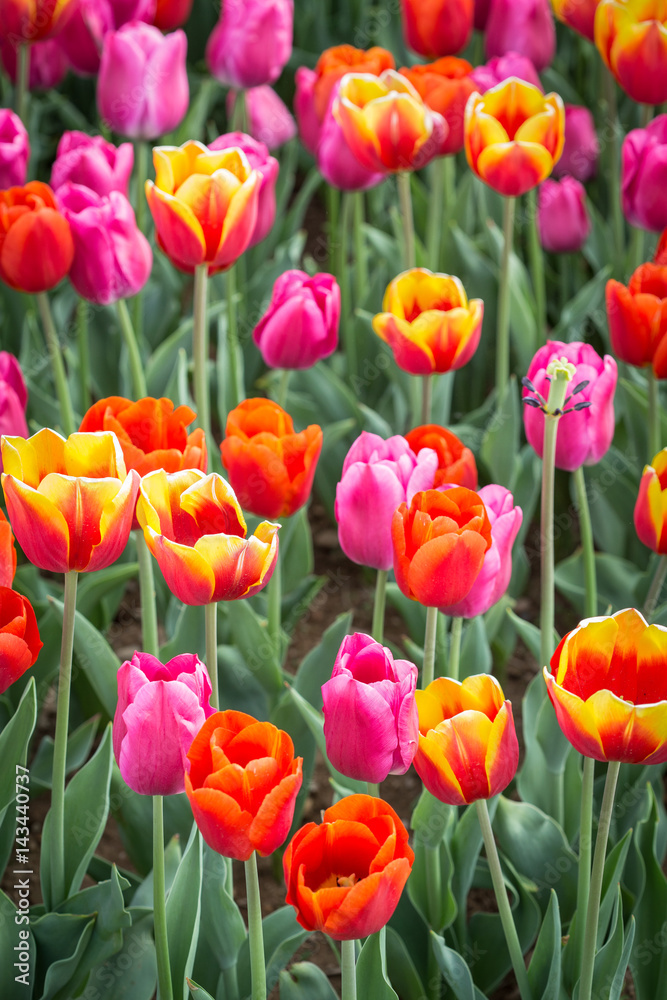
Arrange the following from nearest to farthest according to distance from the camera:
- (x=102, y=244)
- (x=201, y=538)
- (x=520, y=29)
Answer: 1. (x=201, y=538)
2. (x=102, y=244)
3. (x=520, y=29)

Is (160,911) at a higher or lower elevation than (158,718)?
lower

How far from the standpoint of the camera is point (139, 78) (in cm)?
185

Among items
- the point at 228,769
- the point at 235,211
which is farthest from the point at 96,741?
the point at 228,769

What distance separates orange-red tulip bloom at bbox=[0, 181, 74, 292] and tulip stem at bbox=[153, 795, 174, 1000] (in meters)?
0.77

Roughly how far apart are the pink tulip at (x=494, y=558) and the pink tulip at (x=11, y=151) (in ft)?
3.51

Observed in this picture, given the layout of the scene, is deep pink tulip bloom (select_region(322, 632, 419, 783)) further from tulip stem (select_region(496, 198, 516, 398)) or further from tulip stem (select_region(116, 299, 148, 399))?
tulip stem (select_region(496, 198, 516, 398))

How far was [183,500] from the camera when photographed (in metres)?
0.90

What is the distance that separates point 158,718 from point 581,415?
596mm

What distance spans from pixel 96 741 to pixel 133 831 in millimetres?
396

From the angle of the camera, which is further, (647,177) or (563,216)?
(563,216)

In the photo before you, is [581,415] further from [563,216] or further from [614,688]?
[563,216]

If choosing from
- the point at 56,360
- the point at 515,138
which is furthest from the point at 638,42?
the point at 56,360

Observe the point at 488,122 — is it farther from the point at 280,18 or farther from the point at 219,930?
the point at 219,930

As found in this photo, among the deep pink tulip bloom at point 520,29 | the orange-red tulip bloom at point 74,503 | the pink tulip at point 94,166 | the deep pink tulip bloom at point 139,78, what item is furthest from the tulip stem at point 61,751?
the deep pink tulip bloom at point 520,29
